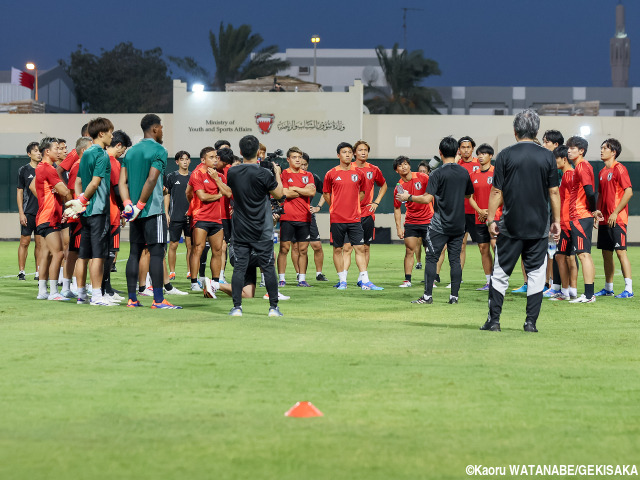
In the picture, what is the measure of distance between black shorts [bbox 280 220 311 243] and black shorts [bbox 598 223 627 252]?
4.27m

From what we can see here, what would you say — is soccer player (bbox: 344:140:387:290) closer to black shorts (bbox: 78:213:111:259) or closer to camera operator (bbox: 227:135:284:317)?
camera operator (bbox: 227:135:284:317)

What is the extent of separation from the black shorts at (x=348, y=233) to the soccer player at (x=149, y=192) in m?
3.90

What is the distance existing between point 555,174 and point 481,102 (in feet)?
255

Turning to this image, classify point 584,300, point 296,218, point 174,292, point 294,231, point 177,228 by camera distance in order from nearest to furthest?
point 584,300, point 174,292, point 296,218, point 294,231, point 177,228

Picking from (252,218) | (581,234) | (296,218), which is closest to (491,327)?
(252,218)

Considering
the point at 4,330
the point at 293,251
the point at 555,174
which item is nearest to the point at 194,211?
the point at 293,251

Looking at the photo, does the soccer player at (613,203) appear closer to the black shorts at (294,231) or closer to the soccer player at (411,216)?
the soccer player at (411,216)

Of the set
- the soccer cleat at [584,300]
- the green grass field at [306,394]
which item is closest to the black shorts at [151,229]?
the green grass field at [306,394]

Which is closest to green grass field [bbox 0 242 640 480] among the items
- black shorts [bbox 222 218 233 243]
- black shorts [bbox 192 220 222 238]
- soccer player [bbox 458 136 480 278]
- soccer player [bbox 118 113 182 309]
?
soccer player [bbox 118 113 182 309]

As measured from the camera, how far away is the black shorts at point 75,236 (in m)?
11.0

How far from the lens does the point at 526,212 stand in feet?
29.0

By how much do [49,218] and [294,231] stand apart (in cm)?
390

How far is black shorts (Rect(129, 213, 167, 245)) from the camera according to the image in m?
10.2

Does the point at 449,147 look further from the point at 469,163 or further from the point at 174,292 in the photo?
the point at 174,292
